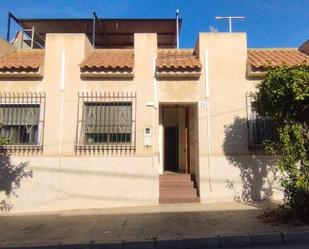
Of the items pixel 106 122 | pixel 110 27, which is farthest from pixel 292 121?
pixel 110 27

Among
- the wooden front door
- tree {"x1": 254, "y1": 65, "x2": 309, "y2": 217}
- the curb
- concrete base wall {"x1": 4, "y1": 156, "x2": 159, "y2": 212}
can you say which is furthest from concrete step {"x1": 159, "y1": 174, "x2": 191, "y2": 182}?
the curb

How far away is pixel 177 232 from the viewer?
25.2 ft

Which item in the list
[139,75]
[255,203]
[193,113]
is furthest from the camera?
[193,113]

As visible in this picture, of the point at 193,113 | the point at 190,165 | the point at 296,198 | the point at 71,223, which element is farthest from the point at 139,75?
the point at 296,198

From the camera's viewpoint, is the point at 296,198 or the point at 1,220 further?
the point at 1,220

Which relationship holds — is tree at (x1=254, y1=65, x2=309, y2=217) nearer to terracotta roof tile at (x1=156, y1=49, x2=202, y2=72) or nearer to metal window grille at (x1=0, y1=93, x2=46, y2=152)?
terracotta roof tile at (x1=156, y1=49, x2=202, y2=72)

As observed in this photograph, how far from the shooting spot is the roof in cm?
1656

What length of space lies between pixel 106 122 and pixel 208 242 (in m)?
5.66

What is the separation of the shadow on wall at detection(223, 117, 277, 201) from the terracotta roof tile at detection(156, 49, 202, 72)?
2599mm

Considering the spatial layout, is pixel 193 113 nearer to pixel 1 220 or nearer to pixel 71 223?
pixel 71 223

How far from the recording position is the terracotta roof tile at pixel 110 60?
11578 mm

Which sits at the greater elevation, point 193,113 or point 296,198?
point 193,113

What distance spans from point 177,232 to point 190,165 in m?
5.40

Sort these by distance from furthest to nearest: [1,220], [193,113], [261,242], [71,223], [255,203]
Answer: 1. [193,113]
2. [255,203]
3. [1,220]
4. [71,223]
5. [261,242]
